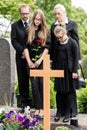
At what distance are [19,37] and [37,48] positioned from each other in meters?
0.42

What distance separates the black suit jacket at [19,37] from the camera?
788 centimetres

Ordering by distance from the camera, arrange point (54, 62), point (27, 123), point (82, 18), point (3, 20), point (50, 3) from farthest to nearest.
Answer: point (82, 18), point (50, 3), point (3, 20), point (54, 62), point (27, 123)

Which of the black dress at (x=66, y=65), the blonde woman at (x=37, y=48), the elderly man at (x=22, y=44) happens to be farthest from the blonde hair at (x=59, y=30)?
the elderly man at (x=22, y=44)

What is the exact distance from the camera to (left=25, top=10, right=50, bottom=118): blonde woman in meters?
7.66

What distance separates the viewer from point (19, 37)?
26.2 feet

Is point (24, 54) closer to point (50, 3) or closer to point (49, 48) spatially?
point (49, 48)

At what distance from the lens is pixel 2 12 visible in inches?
641

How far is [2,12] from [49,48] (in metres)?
8.83

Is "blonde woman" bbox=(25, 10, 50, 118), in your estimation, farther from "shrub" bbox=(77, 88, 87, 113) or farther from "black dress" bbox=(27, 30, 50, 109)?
"shrub" bbox=(77, 88, 87, 113)

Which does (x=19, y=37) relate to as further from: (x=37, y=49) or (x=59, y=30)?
(x=59, y=30)

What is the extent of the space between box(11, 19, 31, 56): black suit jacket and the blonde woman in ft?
0.53

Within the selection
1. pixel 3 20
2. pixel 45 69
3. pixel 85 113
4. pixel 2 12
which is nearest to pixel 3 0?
pixel 2 12

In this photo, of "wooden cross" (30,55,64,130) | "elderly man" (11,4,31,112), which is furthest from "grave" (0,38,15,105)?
"wooden cross" (30,55,64,130)

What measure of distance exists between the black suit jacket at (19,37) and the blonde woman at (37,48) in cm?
16
